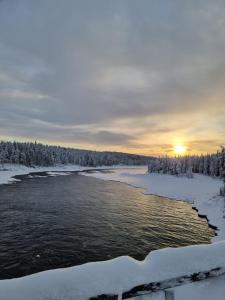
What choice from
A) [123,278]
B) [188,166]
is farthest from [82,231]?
[188,166]

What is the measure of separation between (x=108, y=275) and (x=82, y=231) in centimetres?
2130

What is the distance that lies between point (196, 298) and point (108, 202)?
115ft

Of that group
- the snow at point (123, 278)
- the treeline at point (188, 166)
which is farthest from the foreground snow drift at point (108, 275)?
the treeline at point (188, 166)

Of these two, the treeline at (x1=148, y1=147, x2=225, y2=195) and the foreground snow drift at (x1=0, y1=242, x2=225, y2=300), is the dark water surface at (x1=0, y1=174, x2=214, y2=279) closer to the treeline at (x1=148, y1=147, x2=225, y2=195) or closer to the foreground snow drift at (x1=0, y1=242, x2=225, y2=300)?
the foreground snow drift at (x1=0, y1=242, x2=225, y2=300)

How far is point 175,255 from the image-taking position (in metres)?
3.59

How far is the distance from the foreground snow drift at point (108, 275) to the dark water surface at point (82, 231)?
13975 millimetres

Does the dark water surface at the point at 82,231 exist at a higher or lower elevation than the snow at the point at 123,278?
lower

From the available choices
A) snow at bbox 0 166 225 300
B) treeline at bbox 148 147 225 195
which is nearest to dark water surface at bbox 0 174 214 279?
snow at bbox 0 166 225 300

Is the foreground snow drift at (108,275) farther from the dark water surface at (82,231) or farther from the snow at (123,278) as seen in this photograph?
the dark water surface at (82,231)

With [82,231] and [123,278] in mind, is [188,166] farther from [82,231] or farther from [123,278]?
[123,278]

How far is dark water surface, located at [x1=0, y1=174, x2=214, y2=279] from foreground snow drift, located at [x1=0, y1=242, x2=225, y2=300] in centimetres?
1398

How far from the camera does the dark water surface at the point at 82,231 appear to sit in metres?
17.7

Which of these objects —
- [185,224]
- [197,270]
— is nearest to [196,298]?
[197,270]

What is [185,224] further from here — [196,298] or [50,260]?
[196,298]
